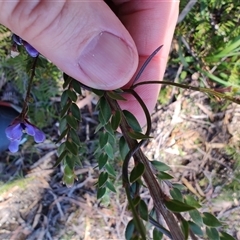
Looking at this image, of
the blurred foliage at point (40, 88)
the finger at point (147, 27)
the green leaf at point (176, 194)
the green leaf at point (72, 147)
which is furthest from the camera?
the blurred foliage at point (40, 88)

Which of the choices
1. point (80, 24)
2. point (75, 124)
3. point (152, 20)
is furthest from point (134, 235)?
point (152, 20)

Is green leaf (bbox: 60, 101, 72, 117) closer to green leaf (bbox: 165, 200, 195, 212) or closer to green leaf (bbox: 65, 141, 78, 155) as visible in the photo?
green leaf (bbox: 65, 141, 78, 155)

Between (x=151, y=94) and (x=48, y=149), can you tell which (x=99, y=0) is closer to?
(x=151, y=94)

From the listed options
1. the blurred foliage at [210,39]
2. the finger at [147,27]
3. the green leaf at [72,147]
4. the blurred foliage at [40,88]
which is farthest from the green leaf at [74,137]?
the blurred foliage at [210,39]

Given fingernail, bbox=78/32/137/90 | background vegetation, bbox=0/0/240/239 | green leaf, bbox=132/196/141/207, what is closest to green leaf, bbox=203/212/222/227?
green leaf, bbox=132/196/141/207

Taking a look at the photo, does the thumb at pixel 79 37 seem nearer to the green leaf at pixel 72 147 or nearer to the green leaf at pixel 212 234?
the green leaf at pixel 72 147

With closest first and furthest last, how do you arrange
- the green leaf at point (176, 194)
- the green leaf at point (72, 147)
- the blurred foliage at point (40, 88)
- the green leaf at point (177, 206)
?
the green leaf at point (177, 206), the green leaf at point (176, 194), the green leaf at point (72, 147), the blurred foliage at point (40, 88)

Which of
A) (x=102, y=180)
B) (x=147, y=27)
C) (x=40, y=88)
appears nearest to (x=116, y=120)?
(x=102, y=180)
